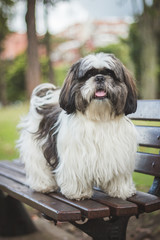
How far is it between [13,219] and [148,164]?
6.21ft

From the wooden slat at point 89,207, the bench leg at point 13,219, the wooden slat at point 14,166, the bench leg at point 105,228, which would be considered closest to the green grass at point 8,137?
the wooden slat at point 14,166

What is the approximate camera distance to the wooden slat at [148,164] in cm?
286

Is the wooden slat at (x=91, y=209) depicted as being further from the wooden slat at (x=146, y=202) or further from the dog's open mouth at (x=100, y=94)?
the dog's open mouth at (x=100, y=94)

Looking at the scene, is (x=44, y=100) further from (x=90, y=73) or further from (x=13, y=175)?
(x=90, y=73)

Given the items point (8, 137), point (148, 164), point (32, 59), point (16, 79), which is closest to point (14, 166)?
point (148, 164)

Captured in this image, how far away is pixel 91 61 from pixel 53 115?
2.48 feet

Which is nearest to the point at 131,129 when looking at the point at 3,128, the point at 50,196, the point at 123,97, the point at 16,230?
the point at 123,97

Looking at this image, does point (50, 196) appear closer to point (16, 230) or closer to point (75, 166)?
point (75, 166)

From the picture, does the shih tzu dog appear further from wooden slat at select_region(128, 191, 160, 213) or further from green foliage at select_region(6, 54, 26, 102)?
green foliage at select_region(6, 54, 26, 102)

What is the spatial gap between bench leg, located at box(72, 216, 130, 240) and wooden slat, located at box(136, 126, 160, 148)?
692mm

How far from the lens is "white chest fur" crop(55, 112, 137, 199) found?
8.30 ft

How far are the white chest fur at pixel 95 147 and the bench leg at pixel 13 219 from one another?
68.2 inches

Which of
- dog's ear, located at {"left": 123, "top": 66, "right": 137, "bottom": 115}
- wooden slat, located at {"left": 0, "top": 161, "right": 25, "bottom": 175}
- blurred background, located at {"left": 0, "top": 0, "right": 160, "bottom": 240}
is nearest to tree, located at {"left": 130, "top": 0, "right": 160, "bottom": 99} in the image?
blurred background, located at {"left": 0, "top": 0, "right": 160, "bottom": 240}

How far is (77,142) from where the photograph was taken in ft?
8.30
